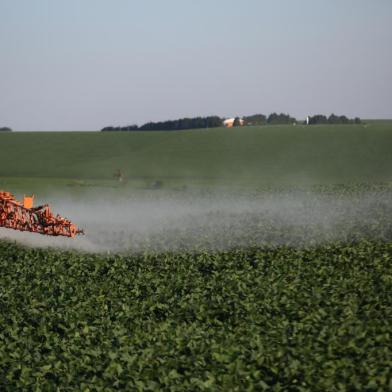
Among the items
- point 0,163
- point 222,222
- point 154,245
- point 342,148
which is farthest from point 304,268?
point 0,163

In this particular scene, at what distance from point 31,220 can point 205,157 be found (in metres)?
69.9

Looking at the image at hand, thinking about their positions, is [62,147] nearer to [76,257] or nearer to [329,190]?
[329,190]

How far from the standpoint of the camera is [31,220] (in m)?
28.6

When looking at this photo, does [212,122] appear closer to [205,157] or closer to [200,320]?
[205,157]

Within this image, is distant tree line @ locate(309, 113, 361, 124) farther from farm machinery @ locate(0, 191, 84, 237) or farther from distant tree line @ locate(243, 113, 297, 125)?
farm machinery @ locate(0, 191, 84, 237)

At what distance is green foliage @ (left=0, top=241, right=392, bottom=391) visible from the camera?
504 inches

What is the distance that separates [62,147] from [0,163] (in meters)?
11.6

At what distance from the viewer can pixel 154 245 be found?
92.2 feet

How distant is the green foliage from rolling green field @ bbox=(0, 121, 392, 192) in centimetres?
4828

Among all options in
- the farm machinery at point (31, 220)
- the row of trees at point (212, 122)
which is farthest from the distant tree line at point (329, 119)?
the farm machinery at point (31, 220)

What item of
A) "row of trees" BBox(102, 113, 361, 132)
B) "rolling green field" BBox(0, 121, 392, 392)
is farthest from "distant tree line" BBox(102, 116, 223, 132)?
"rolling green field" BBox(0, 121, 392, 392)

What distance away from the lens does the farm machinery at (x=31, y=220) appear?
2838 centimetres

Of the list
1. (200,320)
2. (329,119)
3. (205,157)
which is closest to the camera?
(200,320)

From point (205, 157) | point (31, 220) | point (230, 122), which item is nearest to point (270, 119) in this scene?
point (230, 122)
